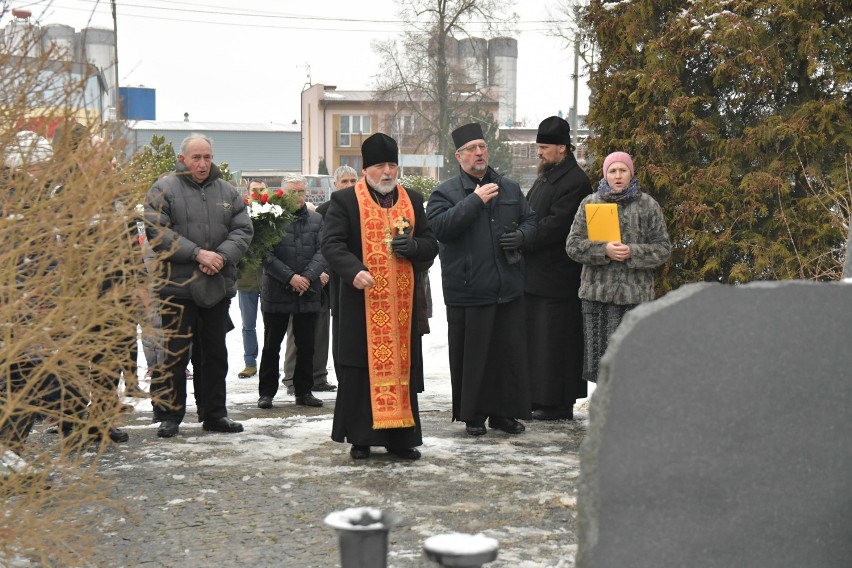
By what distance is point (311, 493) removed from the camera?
635 centimetres

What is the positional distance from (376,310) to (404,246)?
0.42m

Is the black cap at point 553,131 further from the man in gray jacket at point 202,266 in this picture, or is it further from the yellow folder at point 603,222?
the man in gray jacket at point 202,266

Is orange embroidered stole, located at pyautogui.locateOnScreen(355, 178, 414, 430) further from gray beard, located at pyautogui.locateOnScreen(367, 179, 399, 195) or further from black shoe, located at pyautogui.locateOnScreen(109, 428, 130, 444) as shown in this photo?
black shoe, located at pyautogui.locateOnScreen(109, 428, 130, 444)

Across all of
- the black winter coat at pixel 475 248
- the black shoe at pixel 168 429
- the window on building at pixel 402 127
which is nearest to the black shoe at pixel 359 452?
the black winter coat at pixel 475 248

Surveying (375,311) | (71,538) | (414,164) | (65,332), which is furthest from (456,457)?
(414,164)

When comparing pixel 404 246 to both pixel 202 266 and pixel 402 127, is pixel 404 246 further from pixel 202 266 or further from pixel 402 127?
pixel 402 127

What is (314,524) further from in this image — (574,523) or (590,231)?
(590,231)

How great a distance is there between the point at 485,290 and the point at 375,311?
936mm

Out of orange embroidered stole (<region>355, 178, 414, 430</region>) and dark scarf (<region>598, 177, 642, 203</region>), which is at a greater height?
dark scarf (<region>598, 177, 642, 203</region>)

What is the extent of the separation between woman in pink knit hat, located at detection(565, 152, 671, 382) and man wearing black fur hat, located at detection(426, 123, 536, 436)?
18.0 inches

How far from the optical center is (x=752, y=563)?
3979 mm

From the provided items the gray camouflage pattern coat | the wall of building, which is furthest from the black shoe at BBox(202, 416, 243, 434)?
the wall of building

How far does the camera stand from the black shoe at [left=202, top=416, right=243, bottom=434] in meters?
8.09

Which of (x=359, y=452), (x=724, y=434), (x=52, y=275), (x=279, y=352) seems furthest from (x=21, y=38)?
(x=279, y=352)
